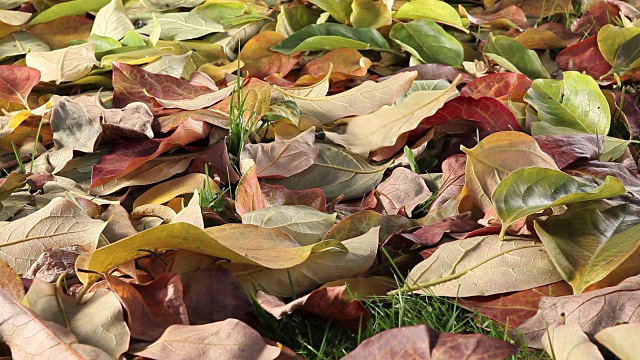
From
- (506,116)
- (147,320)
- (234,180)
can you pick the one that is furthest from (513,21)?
(147,320)

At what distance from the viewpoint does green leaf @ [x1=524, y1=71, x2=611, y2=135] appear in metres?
1.54

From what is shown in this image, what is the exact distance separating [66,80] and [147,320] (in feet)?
2.97

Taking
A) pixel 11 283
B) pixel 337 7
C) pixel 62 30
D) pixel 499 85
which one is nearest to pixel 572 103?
pixel 499 85

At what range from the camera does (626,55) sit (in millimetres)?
1785

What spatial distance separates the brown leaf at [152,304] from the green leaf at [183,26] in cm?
108

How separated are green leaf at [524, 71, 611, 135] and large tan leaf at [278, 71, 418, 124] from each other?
241 millimetres

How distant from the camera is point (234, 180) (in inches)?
55.8

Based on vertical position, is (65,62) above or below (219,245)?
below

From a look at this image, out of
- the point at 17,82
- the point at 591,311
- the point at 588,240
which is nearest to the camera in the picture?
the point at 591,311

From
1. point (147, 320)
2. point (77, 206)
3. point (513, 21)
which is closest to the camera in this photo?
point (147, 320)

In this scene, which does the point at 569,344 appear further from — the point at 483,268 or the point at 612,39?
the point at 612,39

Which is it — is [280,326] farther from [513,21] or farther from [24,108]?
[513,21]

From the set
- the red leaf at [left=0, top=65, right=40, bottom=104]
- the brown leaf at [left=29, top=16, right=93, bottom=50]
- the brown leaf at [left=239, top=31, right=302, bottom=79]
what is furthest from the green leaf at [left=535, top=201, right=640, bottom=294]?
the brown leaf at [left=29, top=16, right=93, bottom=50]

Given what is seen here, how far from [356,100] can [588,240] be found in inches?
23.6
